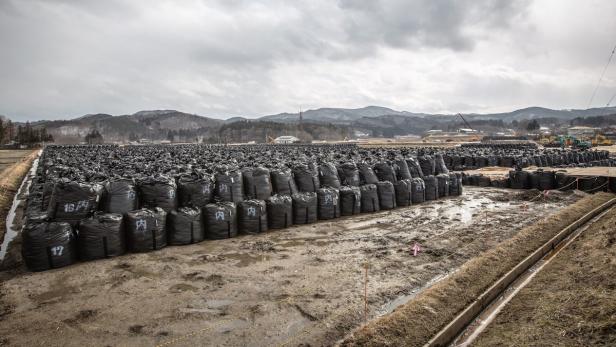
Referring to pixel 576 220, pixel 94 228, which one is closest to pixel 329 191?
pixel 94 228

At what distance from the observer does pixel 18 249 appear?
623 cm

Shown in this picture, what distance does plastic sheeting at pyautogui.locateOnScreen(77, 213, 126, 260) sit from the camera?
5.39 metres

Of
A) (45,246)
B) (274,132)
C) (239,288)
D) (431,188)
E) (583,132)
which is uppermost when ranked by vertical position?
(274,132)

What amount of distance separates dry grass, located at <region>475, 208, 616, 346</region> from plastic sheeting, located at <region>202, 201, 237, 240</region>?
4488 millimetres

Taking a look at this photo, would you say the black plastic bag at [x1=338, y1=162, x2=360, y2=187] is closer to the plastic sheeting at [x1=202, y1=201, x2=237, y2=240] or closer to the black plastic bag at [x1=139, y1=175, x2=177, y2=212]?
the plastic sheeting at [x1=202, y1=201, x2=237, y2=240]

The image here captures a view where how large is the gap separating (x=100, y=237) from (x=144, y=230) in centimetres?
62

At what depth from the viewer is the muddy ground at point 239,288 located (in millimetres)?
3561

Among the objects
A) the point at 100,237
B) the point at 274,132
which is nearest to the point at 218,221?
the point at 100,237

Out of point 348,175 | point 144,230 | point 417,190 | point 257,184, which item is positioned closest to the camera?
point 144,230

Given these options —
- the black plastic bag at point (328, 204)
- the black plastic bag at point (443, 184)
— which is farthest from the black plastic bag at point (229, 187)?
the black plastic bag at point (443, 184)

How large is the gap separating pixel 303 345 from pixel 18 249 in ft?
18.7

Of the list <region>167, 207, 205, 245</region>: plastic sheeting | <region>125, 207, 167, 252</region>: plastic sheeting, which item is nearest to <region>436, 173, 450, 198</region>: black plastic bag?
<region>167, 207, 205, 245</region>: plastic sheeting

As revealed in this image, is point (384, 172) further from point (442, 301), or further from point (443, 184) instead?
point (442, 301)

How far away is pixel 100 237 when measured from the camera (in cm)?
546
